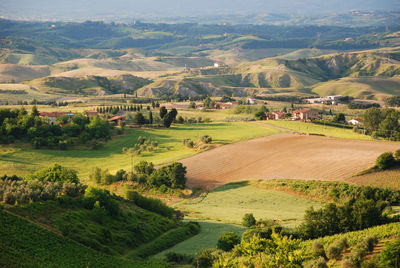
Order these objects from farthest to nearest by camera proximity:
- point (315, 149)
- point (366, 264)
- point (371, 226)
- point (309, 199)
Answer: point (315, 149) < point (309, 199) < point (371, 226) < point (366, 264)

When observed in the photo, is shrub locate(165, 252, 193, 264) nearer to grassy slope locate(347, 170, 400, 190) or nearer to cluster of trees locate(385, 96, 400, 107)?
grassy slope locate(347, 170, 400, 190)

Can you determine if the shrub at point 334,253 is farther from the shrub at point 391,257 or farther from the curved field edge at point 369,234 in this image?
→ the shrub at point 391,257

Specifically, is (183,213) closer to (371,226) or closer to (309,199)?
(309,199)

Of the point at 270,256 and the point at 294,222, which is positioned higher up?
the point at 270,256

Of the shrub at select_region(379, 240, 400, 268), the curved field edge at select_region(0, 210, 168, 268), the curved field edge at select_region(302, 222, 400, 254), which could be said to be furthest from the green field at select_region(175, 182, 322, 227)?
the shrub at select_region(379, 240, 400, 268)

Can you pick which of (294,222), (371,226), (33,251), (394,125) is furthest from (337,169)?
(33,251)

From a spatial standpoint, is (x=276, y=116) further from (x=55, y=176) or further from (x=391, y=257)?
(x=391, y=257)
